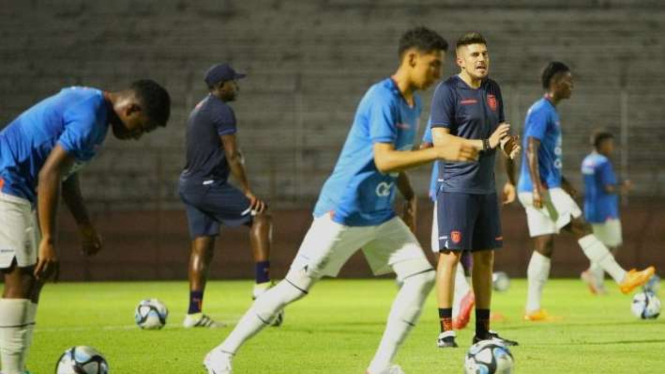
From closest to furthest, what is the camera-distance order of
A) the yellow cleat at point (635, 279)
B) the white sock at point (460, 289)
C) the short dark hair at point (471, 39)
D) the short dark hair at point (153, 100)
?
the short dark hair at point (153, 100), the short dark hair at point (471, 39), the white sock at point (460, 289), the yellow cleat at point (635, 279)

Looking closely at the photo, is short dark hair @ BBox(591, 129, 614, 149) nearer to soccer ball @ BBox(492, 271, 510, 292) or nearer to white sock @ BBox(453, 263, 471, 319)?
soccer ball @ BBox(492, 271, 510, 292)

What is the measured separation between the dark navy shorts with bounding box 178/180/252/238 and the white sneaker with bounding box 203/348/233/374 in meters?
4.56

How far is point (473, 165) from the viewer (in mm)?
9688

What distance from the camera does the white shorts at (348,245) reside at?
7.64 m

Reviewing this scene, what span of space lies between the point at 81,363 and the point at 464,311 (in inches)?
183

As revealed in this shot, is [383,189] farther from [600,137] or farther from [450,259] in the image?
[600,137]

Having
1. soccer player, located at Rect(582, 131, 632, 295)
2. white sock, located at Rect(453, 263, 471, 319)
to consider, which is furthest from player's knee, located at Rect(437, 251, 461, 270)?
soccer player, located at Rect(582, 131, 632, 295)

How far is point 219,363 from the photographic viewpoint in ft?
24.8

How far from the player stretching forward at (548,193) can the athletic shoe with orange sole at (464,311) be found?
1107mm

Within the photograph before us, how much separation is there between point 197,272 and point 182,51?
16320 mm

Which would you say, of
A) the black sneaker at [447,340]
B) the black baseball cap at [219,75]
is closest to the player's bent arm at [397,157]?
the black sneaker at [447,340]

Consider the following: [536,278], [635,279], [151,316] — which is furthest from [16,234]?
[635,279]

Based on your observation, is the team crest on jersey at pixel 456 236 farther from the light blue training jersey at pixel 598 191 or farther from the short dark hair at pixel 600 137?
the light blue training jersey at pixel 598 191

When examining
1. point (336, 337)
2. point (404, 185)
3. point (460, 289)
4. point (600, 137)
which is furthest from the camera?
point (600, 137)
